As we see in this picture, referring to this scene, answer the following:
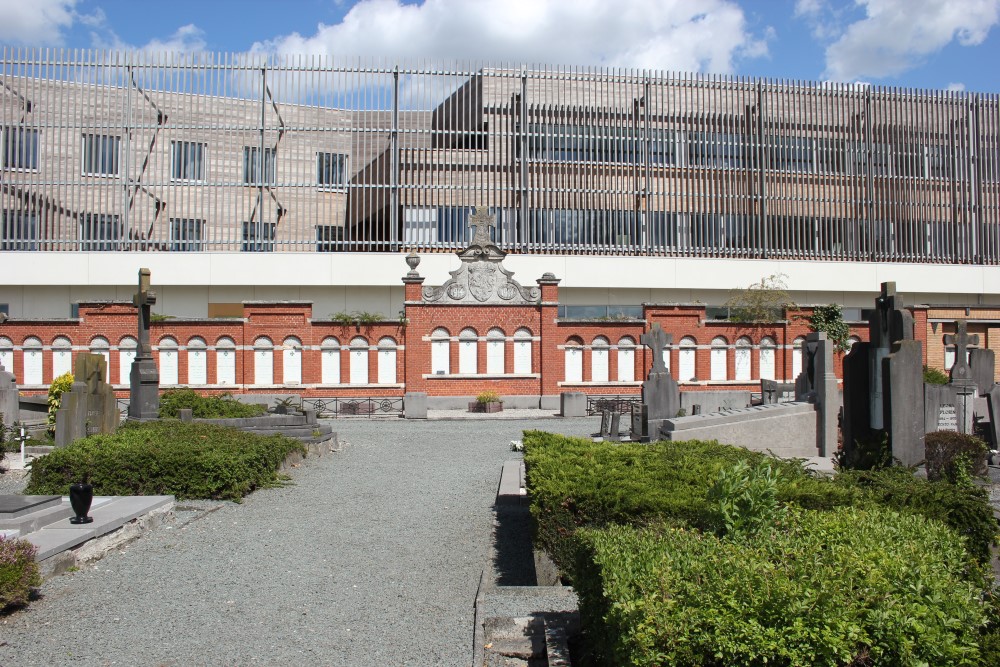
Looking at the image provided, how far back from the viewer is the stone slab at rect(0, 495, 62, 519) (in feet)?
26.8

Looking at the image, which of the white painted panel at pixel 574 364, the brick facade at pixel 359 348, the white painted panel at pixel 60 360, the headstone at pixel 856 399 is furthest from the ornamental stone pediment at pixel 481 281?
the headstone at pixel 856 399

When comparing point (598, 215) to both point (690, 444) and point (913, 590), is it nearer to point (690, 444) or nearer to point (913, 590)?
point (690, 444)

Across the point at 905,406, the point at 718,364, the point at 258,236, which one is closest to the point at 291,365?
the point at 258,236

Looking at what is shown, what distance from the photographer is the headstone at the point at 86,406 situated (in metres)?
14.5

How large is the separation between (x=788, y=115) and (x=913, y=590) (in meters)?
36.6

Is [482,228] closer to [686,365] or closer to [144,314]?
[686,365]

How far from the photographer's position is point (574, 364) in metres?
28.5

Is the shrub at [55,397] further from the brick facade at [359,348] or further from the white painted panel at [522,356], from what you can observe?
the white painted panel at [522,356]

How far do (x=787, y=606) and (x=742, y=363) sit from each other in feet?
87.0

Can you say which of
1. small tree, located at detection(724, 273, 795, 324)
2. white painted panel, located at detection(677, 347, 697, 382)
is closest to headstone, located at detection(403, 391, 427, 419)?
white painted panel, located at detection(677, 347, 697, 382)

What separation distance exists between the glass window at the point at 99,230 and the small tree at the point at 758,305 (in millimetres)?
A: 24388

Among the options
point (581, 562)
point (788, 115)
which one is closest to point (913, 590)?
point (581, 562)

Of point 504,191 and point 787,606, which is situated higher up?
point 504,191

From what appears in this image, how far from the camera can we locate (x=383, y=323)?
27.7m
